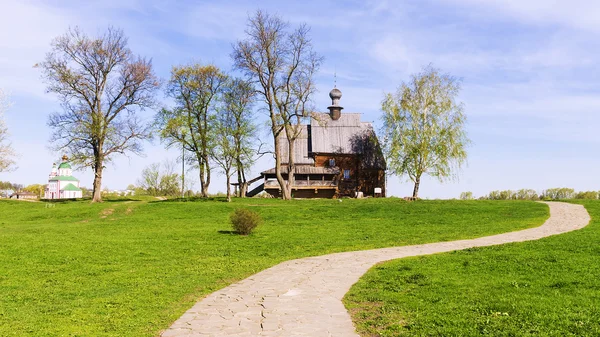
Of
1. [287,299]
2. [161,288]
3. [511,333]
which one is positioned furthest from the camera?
[161,288]

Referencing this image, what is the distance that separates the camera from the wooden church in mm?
54469

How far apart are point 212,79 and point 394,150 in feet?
66.5

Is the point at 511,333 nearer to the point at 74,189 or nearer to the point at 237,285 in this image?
the point at 237,285

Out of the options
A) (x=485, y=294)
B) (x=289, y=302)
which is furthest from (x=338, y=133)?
(x=289, y=302)

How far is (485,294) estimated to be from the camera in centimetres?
975

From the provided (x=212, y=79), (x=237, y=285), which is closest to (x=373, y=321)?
(x=237, y=285)

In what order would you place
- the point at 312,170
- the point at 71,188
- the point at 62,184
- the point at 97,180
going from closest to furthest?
the point at 97,180 < the point at 312,170 < the point at 62,184 < the point at 71,188

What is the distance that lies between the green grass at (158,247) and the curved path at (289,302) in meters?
0.63

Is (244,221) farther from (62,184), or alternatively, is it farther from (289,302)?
(62,184)

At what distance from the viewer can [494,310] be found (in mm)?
8633

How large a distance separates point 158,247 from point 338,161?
127ft

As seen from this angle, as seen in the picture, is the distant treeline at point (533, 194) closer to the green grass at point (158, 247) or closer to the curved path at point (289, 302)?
the green grass at point (158, 247)

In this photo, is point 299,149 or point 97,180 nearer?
point 97,180

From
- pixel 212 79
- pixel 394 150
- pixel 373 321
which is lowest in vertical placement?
pixel 373 321
